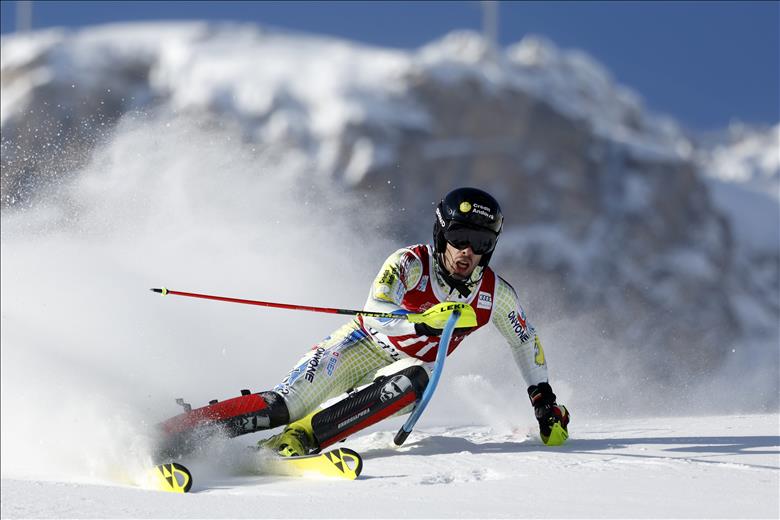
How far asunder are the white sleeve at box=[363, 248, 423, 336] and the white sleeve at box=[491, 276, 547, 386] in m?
0.65

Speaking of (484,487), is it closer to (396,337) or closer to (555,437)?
(555,437)

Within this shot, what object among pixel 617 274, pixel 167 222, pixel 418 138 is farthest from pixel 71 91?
pixel 167 222

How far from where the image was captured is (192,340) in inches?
335

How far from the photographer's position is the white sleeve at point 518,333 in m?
6.14

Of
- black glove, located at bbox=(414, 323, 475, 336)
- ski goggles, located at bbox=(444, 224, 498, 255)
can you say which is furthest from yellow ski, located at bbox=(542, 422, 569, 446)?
ski goggles, located at bbox=(444, 224, 498, 255)

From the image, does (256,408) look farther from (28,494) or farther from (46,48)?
(46,48)

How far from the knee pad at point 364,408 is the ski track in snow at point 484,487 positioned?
9.9 inches

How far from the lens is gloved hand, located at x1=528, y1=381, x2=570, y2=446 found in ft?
18.8

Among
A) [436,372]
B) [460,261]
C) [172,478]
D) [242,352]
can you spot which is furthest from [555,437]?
[242,352]

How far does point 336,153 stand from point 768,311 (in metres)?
87.1

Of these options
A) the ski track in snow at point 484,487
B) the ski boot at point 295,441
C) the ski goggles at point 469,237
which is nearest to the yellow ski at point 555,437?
the ski track in snow at point 484,487

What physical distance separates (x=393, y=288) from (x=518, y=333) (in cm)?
109

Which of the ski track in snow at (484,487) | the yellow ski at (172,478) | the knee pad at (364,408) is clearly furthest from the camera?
the knee pad at (364,408)

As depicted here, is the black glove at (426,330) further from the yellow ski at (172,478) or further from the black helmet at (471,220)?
the yellow ski at (172,478)
